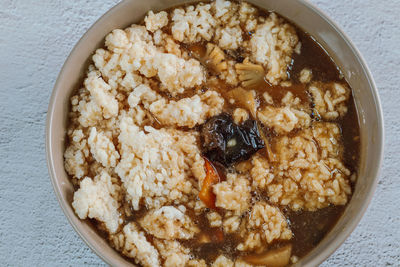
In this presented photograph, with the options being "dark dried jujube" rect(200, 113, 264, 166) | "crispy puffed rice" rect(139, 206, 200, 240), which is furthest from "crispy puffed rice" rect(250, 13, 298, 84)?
"crispy puffed rice" rect(139, 206, 200, 240)

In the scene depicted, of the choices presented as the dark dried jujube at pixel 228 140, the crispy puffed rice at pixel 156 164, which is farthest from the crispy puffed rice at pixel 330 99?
the crispy puffed rice at pixel 156 164

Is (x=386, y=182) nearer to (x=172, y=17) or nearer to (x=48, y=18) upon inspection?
(x=172, y=17)

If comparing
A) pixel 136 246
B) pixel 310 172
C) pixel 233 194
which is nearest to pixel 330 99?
pixel 310 172

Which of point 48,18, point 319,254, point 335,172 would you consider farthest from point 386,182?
point 48,18

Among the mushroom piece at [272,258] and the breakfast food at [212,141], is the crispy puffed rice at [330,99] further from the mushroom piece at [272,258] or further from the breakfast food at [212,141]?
the mushroom piece at [272,258]

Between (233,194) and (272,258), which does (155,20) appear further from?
(272,258)

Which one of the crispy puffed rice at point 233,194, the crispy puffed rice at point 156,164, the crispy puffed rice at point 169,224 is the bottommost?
the crispy puffed rice at point 169,224
